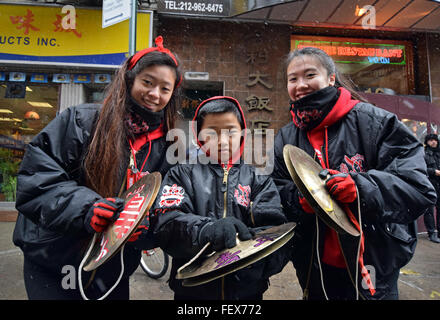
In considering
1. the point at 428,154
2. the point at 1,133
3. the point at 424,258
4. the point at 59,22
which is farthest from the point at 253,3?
the point at 1,133

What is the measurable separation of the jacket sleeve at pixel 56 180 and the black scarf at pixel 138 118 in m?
0.24

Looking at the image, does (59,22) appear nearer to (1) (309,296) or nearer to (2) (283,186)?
(2) (283,186)

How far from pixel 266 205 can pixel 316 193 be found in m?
0.31

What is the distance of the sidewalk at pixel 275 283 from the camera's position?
2678mm

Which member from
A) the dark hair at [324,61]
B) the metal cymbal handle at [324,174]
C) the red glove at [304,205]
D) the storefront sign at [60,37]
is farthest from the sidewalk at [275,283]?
the storefront sign at [60,37]

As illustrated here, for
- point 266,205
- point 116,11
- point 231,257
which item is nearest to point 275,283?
point 266,205

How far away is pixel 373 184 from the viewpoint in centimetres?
122

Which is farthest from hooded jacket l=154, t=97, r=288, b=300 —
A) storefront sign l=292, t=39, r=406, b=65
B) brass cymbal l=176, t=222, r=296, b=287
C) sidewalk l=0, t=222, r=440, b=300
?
storefront sign l=292, t=39, r=406, b=65

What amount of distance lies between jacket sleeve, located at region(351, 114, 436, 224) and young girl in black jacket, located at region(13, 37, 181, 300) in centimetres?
110

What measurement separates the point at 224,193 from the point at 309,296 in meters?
0.80

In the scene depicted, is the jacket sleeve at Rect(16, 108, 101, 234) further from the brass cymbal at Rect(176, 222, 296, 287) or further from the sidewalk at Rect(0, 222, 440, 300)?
the sidewalk at Rect(0, 222, 440, 300)

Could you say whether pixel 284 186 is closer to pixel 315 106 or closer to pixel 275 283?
pixel 315 106

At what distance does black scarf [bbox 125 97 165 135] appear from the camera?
1.52 m

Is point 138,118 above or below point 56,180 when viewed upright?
above
